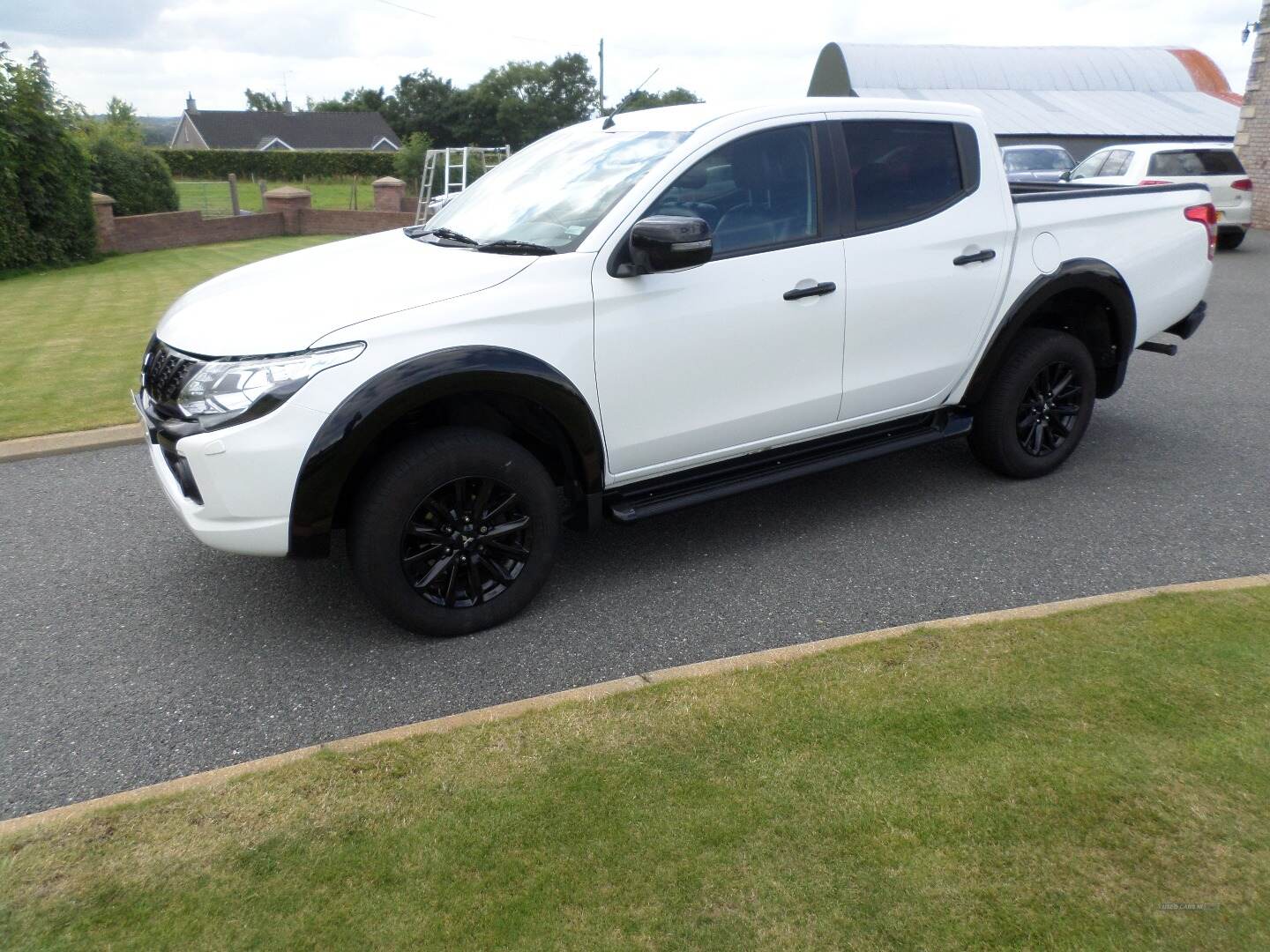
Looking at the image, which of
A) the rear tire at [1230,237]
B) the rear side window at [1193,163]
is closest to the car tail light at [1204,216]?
the rear side window at [1193,163]

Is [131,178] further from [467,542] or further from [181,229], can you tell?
[467,542]

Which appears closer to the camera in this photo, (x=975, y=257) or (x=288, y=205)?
(x=975, y=257)

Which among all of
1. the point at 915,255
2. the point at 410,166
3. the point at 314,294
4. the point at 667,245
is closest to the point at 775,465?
the point at 915,255

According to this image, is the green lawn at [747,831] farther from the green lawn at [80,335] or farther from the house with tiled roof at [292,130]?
the house with tiled roof at [292,130]

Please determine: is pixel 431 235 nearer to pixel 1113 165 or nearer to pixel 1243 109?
pixel 1113 165

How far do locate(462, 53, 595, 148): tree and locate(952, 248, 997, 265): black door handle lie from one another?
7426 centimetres

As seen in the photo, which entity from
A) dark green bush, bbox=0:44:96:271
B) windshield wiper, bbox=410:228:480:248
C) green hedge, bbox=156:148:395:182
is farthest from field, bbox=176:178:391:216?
windshield wiper, bbox=410:228:480:248

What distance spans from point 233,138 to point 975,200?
8804 cm

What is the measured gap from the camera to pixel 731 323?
423 centimetres

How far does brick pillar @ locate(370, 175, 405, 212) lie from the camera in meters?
25.6

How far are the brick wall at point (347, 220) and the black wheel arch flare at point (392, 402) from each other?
21.2 meters

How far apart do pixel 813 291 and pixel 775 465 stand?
80 centimetres

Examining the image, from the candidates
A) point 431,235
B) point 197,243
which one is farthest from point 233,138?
point 431,235

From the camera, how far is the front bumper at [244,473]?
3494mm
